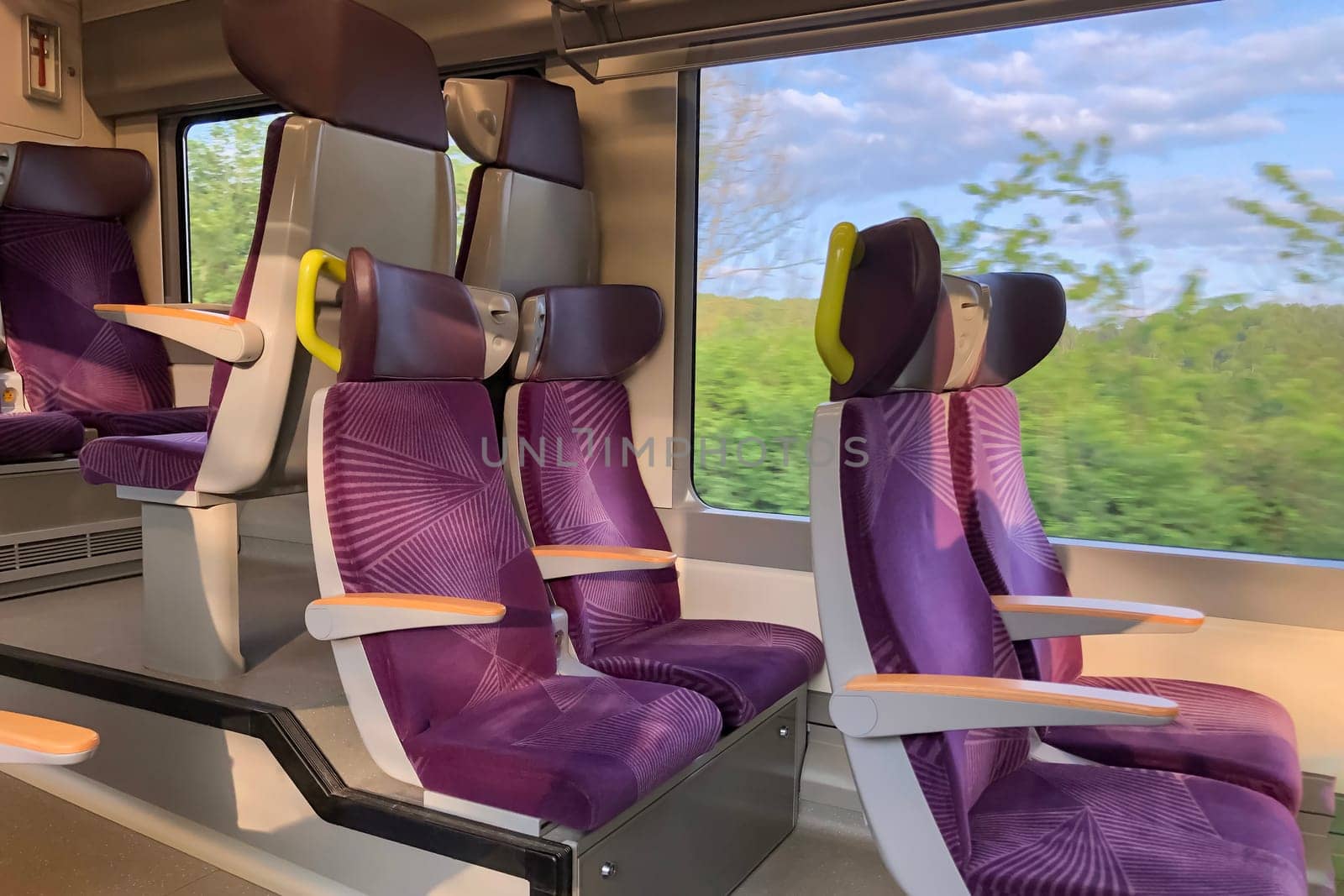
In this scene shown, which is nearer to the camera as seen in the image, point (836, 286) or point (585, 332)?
point (836, 286)

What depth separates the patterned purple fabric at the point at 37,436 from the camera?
293 centimetres

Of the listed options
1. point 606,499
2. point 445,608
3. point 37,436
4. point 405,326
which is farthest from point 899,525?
point 37,436

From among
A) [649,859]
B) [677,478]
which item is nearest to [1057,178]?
[677,478]

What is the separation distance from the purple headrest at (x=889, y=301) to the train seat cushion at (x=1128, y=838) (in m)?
0.65

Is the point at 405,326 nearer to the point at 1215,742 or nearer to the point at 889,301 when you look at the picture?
the point at 889,301

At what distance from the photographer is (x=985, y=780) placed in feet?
4.86

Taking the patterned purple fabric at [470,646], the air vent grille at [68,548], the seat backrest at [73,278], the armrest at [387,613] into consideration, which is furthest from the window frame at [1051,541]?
the seat backrest at [73,278]

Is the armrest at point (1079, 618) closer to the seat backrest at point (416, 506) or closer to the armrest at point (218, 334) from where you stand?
the seat backrest at point (416, 506)

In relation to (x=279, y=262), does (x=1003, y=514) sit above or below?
below

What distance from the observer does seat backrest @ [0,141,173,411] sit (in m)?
3.46

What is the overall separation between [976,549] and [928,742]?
605mm

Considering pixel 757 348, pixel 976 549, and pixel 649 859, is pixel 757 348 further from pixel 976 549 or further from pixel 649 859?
pixel 649 859

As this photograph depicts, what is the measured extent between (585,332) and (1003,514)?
1.14 m

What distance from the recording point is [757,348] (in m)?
2.74
